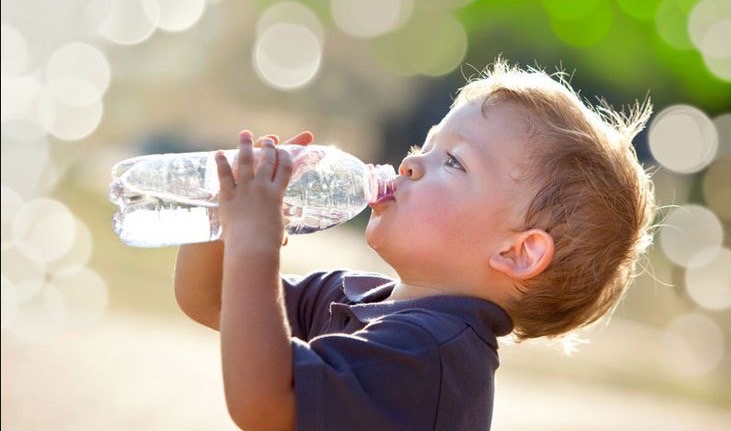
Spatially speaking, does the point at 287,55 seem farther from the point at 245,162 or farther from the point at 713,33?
the point at 245,162

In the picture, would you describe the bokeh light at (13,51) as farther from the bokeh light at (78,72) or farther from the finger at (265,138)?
the finger at (265,138)

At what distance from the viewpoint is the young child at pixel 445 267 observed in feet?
5.52

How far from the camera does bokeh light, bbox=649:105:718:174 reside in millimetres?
7629

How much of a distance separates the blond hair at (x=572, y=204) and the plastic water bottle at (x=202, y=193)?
0.30 meters

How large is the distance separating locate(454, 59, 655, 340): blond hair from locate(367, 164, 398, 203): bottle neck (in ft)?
0.75

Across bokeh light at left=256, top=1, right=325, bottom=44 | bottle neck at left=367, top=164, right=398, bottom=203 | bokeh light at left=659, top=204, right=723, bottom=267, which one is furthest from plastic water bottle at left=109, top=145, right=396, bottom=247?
bokeh light at left=256, top=1, right=325, bottom=44

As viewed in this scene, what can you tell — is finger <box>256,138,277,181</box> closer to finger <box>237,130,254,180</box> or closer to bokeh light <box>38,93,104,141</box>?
finger <box>237,130,254,180</box>

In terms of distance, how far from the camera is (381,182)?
6.99ft

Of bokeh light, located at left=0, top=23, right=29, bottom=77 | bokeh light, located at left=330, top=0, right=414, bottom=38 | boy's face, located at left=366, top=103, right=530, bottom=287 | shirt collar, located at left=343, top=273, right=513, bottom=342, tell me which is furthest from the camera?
bokeh light, located at left=330, top=0, right=414, bottom=38

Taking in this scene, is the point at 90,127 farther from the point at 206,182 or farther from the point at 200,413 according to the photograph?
the point at 206,182

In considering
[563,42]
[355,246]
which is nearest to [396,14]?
[563,42]

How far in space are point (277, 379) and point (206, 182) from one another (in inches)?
27.1

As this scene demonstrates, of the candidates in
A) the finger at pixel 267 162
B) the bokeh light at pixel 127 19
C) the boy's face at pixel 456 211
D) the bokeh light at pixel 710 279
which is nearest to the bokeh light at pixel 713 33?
the bokeh light at pixel 710 279

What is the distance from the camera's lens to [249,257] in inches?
67.6
